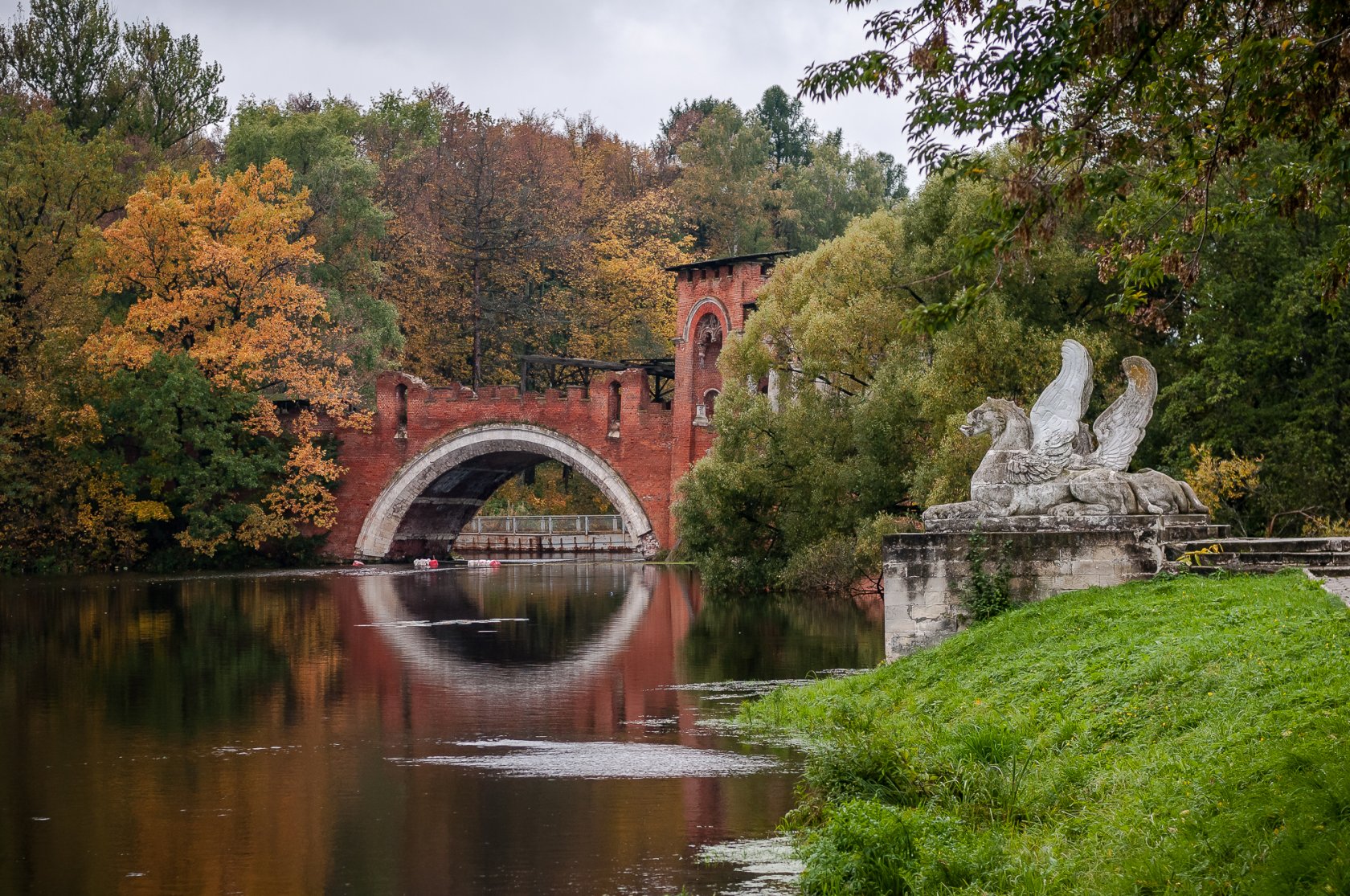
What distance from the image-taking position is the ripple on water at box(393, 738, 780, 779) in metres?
10.3

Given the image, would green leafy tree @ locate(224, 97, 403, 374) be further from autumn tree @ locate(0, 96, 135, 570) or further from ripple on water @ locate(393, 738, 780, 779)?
ripple on water @ locate(393, 738, 780, 779)

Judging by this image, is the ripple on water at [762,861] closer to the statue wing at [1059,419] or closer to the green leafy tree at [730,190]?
the statue wing at [1059,419]

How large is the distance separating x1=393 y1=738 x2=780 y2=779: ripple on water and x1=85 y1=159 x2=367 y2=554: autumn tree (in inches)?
1041

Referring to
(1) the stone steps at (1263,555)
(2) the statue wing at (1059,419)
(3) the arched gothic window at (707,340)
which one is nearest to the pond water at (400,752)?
(2) the statue wing at (1059,419)

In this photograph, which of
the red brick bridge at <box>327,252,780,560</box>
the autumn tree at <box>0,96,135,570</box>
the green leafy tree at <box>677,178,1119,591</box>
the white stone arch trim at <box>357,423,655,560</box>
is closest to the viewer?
the green leafy tree at <box>677,178,1119,591</box>

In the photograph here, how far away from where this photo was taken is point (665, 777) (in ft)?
33.1

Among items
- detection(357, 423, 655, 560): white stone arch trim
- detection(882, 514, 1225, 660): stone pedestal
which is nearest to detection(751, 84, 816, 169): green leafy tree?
detection(357, 423, 655, 560): white stone arch trim

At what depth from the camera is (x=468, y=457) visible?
4141cm

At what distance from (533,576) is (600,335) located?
14.8 meters

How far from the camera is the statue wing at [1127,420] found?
13945 millimetres

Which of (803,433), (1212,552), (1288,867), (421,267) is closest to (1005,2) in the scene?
(1288,867)

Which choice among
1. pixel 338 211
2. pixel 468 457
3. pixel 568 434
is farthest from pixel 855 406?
pixel 338 211

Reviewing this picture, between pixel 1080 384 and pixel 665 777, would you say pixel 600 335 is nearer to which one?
pixel 1080 384

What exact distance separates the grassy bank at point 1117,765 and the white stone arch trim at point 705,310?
30024mm
